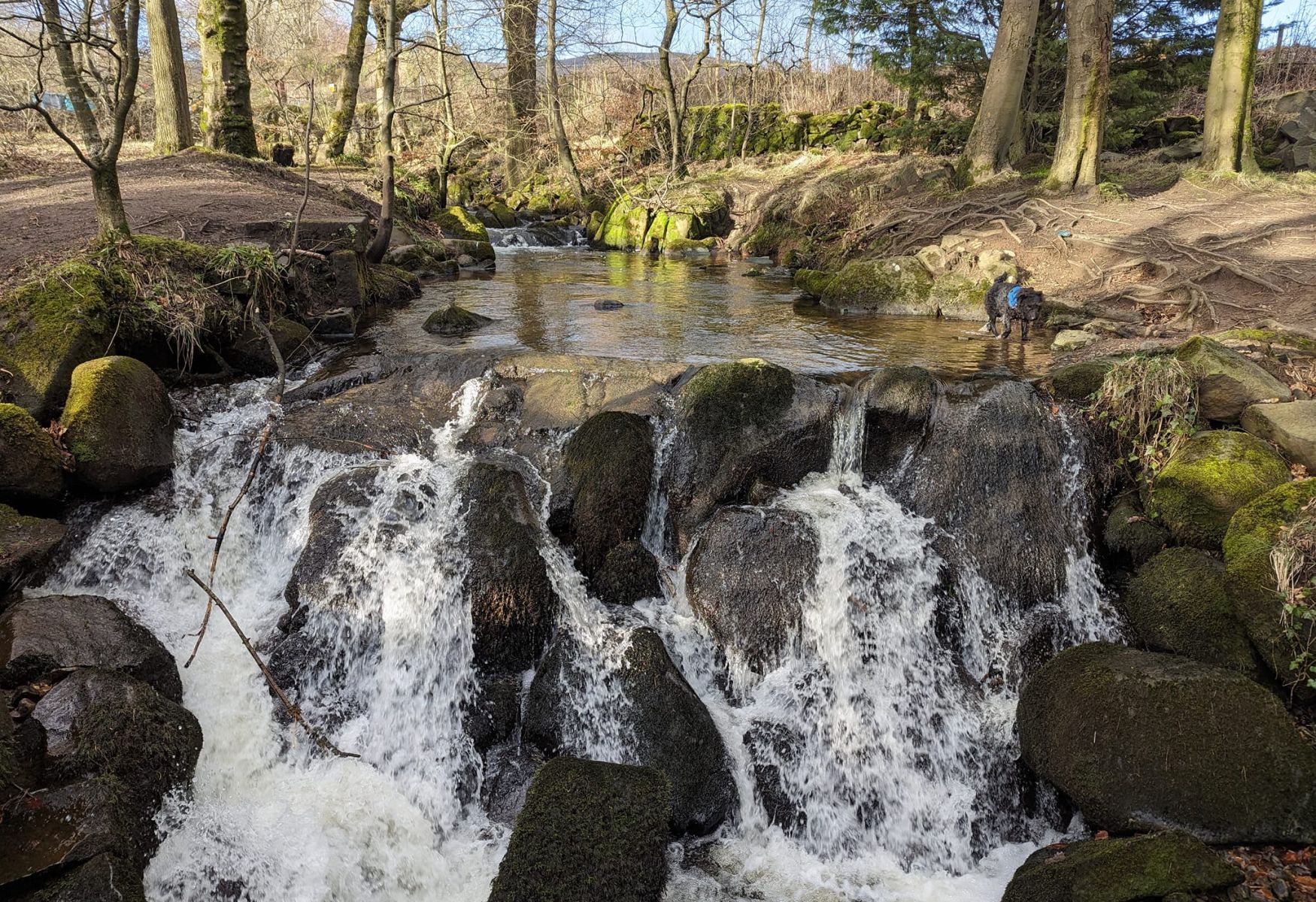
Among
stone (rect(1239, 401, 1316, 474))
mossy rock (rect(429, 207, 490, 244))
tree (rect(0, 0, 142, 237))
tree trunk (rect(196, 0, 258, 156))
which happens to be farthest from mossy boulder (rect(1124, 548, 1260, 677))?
tree trunk (rect(196, 0, 258, 156))

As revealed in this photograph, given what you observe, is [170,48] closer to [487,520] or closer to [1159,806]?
[487,520]

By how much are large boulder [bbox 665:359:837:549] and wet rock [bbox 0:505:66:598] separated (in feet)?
13.7

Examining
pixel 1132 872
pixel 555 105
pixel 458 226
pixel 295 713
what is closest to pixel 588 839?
pixel 295 713

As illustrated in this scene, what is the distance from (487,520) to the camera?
5.47 metres

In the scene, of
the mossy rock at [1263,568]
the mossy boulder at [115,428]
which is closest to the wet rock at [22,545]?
the mossy boulder at [115,428]

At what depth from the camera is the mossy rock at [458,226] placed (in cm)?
1633

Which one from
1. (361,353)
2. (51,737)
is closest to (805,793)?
(51,737)

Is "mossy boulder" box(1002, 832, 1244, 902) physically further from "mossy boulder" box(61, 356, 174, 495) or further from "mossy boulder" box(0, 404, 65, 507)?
"mossy boulder" box(0, 404, 65, 507)

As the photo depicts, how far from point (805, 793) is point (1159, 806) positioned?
187 cm

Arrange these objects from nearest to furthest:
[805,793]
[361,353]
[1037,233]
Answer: [805,793], [361,353], [1037,233]

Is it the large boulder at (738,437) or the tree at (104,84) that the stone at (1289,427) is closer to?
the large boulder at (738,437)

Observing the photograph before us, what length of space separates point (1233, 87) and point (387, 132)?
43.9ft

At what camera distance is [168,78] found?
14.6 m

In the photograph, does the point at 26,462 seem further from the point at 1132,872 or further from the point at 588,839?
the point at 1132,872
